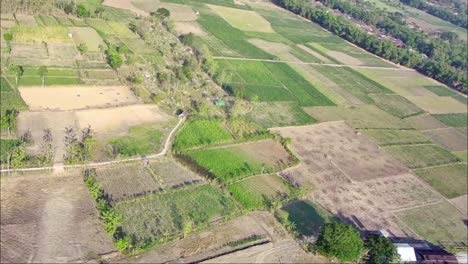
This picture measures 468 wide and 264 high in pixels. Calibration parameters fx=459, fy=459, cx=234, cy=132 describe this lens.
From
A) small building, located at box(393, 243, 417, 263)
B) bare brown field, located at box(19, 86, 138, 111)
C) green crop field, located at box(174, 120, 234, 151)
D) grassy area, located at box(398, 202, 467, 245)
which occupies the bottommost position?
grassy area, located at box(398, 202, 467, 245)

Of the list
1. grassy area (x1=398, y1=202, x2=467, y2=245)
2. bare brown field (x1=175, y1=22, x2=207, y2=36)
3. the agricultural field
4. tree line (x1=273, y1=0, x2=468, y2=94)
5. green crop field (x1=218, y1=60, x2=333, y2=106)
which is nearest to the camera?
grassy area (x1=398, y1=202, x2=467, y2=245)

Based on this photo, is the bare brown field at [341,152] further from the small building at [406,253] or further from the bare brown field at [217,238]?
the small building at [406,253]

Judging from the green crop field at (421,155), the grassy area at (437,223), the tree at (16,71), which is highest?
the tree at (16,71)

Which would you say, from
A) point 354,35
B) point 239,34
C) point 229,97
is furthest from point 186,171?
point 354,35

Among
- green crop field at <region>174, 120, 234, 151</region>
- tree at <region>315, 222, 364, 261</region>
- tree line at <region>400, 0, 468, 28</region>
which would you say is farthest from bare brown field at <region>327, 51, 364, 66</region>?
tree line at <region>400, 0, 468, 28</region>

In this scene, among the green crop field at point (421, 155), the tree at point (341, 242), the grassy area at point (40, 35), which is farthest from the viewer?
the grassy area at point (40, 35)

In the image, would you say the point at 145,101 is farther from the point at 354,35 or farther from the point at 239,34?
the point at 354,35

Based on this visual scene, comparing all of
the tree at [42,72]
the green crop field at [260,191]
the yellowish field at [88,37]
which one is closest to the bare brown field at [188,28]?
the yellowish field at [88,37]

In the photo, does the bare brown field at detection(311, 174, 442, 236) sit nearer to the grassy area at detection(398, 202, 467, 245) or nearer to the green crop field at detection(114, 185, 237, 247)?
the grassy area at detection(398, 202, 467, 245)
